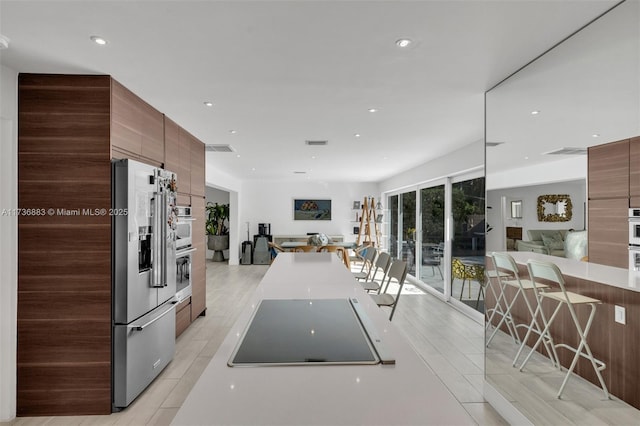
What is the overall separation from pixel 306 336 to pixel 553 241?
64.2 inches

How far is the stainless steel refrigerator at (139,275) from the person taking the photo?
2512mm

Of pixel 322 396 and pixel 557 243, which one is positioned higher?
pixel 557 243

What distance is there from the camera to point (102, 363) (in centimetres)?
250

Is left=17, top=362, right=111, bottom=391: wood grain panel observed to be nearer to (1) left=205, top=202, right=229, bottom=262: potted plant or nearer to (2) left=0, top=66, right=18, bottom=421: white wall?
(2) left=0, top=66, right=18, bottom=421: white wall

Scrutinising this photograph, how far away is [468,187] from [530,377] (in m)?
3.49

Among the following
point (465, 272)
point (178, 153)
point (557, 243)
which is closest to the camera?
point (557, 243)

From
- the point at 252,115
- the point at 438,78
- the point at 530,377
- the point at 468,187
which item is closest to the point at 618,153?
the point at 438,78

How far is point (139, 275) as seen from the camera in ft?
8.72

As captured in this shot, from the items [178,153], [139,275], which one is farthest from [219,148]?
[139,275]

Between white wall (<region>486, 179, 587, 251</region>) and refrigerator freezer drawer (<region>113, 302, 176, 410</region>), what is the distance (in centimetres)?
286

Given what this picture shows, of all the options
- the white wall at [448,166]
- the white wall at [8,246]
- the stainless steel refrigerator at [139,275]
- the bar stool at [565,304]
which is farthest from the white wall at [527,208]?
the white wall at [8,246]

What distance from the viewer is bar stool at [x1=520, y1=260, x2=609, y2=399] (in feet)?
6.11

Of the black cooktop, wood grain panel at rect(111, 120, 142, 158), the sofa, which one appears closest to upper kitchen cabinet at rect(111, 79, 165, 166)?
wood grain panel at rect(111, 120, 142, 158)

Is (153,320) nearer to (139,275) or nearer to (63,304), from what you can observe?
(139,275)
